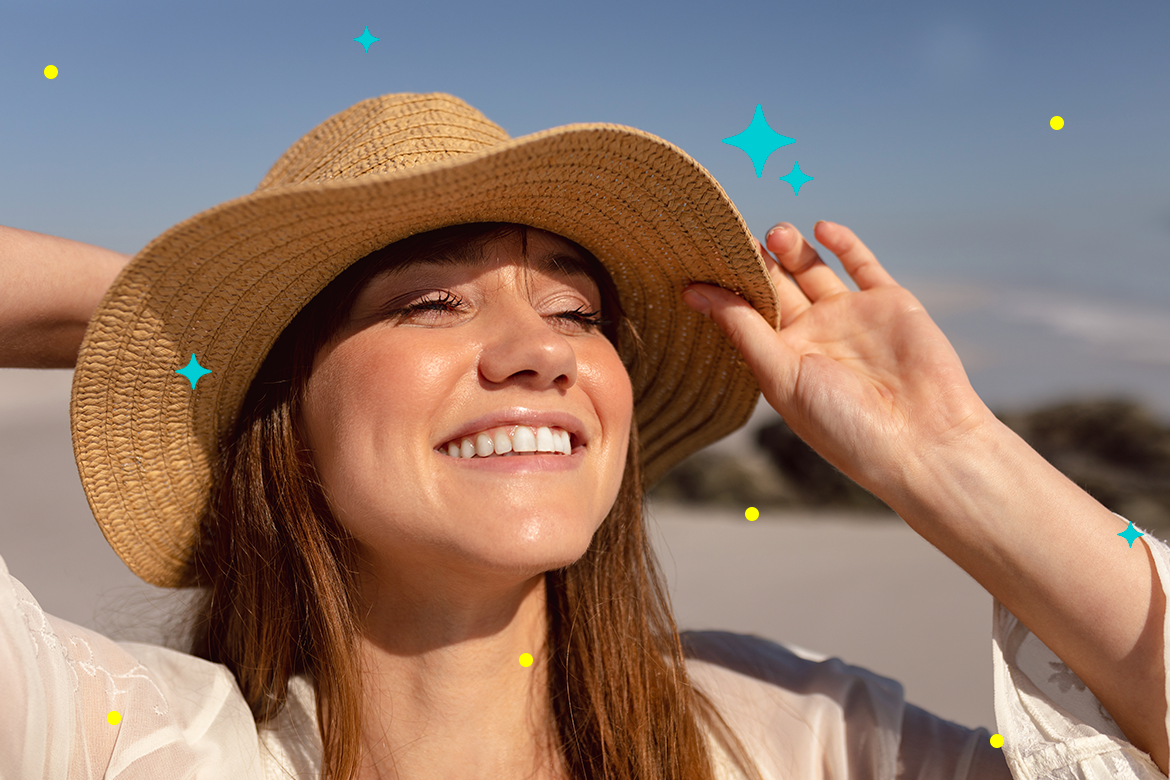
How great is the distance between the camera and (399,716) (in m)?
1.91

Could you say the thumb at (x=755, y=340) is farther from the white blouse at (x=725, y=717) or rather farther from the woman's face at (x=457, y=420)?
the white blouse at (x=725, y=717)

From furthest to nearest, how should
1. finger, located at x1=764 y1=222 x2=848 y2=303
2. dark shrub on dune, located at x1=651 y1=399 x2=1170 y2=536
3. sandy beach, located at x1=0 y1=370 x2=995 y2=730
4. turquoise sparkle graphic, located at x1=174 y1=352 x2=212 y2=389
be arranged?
dark shrub on dune, located at x1=651 y1=399 x2=1170 y2=536 → sandy beach, located at x1=0 y1=370 x2=995 y2=730 → finger, located at x1=764 y1=222 x2=848 y2=303 → turquoise sparkle graphic, located at x1=174 y1=352 x2=212 y2=389

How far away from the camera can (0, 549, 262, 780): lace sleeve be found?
141 centimetres

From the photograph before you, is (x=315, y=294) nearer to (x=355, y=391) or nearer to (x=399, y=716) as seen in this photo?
(x=355, y=391)

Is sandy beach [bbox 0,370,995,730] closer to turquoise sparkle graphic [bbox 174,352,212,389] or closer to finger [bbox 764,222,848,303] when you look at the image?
finger [bbox 764,222,848,303]

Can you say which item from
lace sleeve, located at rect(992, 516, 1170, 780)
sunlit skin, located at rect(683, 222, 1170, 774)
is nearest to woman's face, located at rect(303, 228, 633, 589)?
sunlit skin, located at rect(683, 222, 1170, 774)

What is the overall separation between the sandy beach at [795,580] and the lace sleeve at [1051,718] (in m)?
2.23

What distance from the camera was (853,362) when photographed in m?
2.07

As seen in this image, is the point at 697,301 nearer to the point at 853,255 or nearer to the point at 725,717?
the point at 853,255

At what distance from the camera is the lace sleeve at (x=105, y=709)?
1.41 m

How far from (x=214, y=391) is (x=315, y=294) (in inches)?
13.2

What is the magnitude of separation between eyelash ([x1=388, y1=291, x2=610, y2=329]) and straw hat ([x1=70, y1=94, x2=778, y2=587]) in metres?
0.14

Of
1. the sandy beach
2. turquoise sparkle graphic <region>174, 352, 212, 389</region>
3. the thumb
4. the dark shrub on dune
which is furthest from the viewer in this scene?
the dark shrub on dune

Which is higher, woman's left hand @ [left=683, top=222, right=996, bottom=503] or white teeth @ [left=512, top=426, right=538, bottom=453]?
woman's left hand @ [left=683, top=222, right=996, bottom=503]
